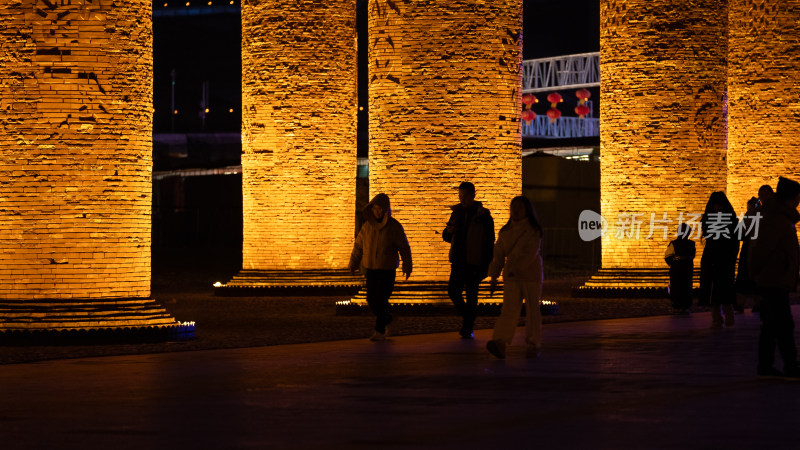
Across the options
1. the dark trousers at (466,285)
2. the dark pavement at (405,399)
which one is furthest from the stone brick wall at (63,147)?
the dark trousers at (466,285)

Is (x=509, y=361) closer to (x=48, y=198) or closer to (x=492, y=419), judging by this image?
(x=492, y=419)

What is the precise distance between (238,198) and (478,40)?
2184 centimetres

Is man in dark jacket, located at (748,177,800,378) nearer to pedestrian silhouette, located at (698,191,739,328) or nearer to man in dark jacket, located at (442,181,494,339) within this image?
man in dark jacket, located at (442,181,494,339)

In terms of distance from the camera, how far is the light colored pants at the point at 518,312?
12.8 metres

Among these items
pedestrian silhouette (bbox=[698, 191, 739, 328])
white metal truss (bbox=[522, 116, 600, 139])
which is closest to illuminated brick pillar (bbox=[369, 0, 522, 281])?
pedestrian silhouette (bbox=[698, 191, 739, 328])

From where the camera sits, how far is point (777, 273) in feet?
36.2

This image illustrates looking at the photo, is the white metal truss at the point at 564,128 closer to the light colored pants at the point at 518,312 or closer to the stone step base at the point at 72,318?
the stone step base at the point at 72,318

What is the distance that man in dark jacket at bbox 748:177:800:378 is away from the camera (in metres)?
11.0

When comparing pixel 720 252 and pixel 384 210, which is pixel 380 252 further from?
pixel 720 252

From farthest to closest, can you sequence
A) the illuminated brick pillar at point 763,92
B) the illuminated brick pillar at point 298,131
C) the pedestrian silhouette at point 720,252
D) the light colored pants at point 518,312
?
the illuminated brick pillar at point 763,92 → the illuminated brick pillar at point 298,131 → the pedestrian silhouette at point 720,252 → the light colored pants at point 518,312

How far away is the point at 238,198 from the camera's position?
3997 cm

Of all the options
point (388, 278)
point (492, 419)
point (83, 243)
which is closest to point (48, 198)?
point (83, 243)

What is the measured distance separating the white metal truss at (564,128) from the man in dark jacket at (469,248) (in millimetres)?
42129

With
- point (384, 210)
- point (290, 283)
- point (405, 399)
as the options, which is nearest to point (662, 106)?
point (290, 283)
